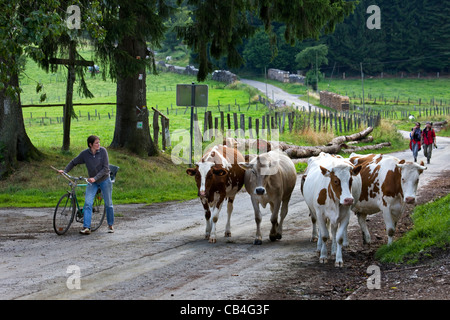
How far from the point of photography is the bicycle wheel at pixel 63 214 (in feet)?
45.6

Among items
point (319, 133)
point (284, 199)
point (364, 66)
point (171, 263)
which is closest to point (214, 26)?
point (284, 199)

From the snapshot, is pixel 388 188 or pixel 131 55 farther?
pixel 131 55

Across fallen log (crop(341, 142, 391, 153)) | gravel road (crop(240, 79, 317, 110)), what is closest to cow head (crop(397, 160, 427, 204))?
fallen log (crop(341, 142, 391, 153))

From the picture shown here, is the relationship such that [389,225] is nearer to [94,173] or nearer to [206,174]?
[206,174]

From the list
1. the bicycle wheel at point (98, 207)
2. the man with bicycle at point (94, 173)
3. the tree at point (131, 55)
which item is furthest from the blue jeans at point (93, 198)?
the tree at point (131, 55)

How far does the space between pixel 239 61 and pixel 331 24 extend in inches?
150

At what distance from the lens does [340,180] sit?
442 inches

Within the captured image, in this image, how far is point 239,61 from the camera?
2534cm

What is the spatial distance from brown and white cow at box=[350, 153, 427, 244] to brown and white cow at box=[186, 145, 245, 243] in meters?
2.82

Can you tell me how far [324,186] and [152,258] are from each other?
3345mm

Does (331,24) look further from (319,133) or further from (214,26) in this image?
(319,133)

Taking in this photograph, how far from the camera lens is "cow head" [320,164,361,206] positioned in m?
11.1

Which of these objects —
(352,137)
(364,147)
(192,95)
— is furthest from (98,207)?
(352,137)

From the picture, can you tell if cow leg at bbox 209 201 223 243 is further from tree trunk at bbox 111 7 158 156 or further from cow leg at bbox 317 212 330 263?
tree trunk at bbox 111 7 158 156
